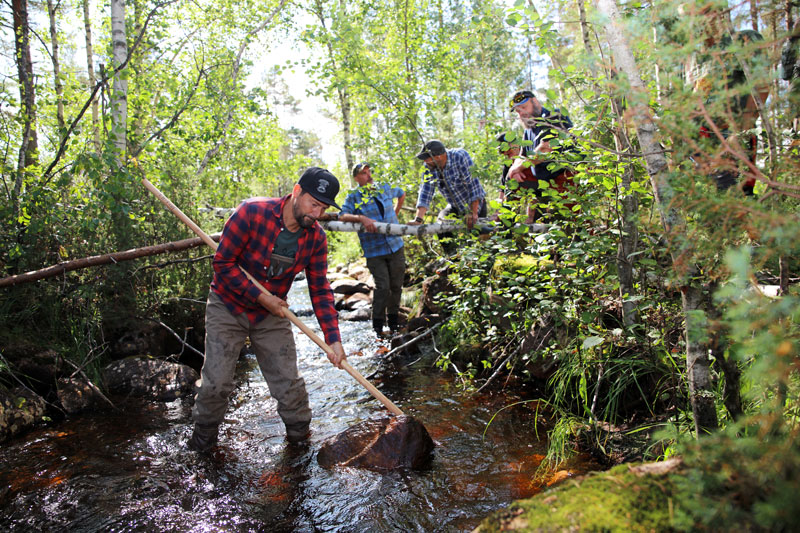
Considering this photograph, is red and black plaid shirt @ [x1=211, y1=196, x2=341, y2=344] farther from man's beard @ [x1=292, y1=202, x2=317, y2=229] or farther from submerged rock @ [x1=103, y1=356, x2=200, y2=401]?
submerged rock @ [x1=103, y1=356, x2=200, y2=401]

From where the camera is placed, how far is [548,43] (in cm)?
310

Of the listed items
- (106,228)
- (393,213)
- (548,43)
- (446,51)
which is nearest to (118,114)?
(106,228)

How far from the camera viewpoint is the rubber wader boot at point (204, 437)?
3.81 meters

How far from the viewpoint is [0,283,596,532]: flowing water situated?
289 centimetres

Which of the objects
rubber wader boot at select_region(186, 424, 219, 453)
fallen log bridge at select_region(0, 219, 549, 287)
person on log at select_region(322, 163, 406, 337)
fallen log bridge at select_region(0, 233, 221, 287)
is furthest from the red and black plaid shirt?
person on log at select_region(322, 163, 406, 337)

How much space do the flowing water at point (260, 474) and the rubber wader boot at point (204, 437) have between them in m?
0.09

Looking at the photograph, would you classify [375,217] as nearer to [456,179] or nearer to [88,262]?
[456,179]

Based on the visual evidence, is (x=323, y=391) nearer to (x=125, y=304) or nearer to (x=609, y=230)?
(x=125, y=304)

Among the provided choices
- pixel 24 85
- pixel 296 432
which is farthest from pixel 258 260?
pixel 24 85

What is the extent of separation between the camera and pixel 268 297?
3.55 m

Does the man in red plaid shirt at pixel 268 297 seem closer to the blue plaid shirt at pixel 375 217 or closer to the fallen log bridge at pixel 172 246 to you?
the fallen log bridge at pixel 172 246

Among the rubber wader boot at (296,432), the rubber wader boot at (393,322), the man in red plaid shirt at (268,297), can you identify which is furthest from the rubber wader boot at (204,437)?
the rubber wader boot at (393,322)

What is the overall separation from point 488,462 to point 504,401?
104cm

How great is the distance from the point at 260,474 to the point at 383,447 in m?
0.97
